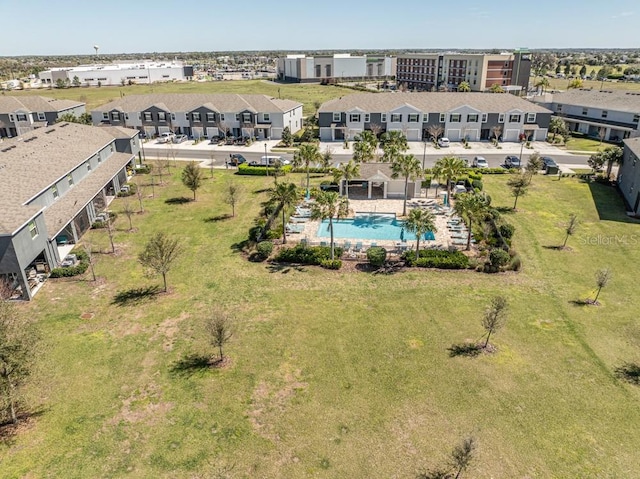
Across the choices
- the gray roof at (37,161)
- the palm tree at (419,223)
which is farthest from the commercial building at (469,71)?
the gray roof at (37,161)

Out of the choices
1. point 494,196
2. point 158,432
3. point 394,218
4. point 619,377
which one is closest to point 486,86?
point 494,196

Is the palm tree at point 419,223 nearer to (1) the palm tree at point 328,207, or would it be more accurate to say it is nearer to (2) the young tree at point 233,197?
(1) the palm tree at point 328,207

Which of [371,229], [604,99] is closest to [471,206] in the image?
[371,229]

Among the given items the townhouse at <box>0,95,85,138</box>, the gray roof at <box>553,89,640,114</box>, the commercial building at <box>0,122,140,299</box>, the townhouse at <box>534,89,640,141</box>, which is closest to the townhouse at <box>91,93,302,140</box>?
the townhouse at <box>0,95,85,138</box>

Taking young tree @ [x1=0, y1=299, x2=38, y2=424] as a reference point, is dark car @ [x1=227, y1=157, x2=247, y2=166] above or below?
below

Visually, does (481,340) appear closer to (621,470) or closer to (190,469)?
(621,470)

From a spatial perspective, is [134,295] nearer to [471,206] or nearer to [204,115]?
[471,206]

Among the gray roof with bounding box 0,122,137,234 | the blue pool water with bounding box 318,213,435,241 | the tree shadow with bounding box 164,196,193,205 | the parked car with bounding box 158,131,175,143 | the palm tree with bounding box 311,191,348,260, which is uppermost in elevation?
the gray roof with bounding box 0,122,137,234

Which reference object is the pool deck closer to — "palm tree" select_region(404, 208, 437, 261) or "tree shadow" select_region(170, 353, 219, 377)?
"palm tree" select_region(404, 208, 437, 261)
